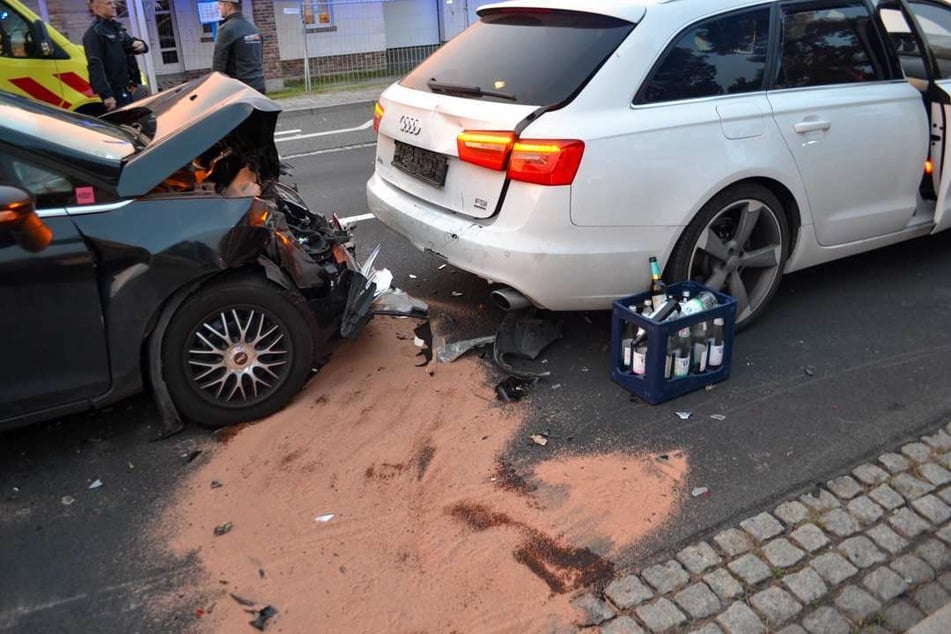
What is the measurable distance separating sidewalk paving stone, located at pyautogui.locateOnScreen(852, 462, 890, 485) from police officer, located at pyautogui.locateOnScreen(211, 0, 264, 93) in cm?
703

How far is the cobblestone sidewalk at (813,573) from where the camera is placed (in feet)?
8.82

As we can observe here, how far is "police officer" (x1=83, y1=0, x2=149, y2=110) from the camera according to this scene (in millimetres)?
8085

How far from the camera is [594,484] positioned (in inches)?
132

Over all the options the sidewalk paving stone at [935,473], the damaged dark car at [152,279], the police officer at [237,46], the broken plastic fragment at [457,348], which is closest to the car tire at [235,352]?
the damaged dark car at [152,279]

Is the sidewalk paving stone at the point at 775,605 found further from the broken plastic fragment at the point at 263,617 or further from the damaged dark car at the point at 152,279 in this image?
the damaged dark car at the point at 152,279

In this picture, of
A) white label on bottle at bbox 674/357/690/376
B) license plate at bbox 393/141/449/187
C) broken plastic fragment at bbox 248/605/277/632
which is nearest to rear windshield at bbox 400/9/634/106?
license plate at bbox 393/141/449/187

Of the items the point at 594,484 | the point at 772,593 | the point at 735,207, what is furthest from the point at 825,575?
the point at 735,207

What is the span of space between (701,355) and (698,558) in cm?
126

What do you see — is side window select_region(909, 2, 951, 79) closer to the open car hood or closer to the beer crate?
the beer crate

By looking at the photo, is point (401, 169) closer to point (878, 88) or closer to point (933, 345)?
point (878, 88)

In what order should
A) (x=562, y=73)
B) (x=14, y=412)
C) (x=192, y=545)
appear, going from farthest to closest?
(x=562, y=73), (x=14, y=412), (x=192, y=545)

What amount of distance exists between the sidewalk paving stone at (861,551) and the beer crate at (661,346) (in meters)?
1.09

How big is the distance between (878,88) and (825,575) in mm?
2939

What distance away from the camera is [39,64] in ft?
27.3
